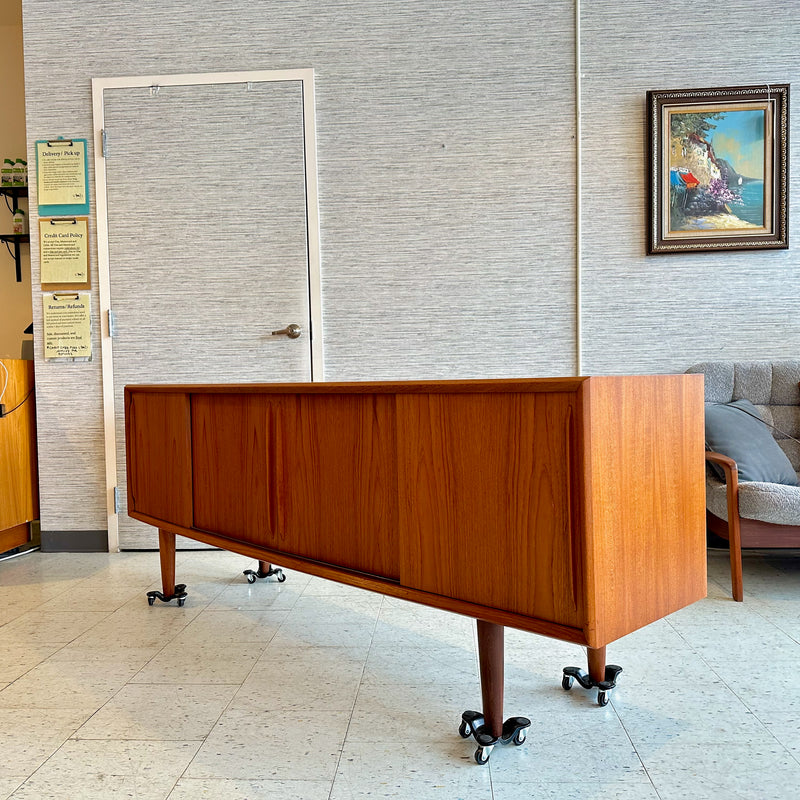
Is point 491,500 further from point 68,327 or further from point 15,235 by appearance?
point 15,235

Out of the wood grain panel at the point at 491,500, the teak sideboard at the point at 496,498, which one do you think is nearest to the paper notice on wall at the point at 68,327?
the teak sideboard at the point at 496,498

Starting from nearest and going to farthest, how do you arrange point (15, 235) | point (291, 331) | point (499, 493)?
point (499, 493), point (291, 331), point (15, 235)

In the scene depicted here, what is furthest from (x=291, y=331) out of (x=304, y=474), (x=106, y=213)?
(x=304, y=474)

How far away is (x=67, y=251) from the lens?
3.55 metres

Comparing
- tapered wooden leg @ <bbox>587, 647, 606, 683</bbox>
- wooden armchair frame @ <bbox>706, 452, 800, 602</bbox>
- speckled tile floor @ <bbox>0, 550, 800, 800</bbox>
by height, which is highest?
wooden armchair frame @ <bbox>706, 452, 800, 602</bbox>

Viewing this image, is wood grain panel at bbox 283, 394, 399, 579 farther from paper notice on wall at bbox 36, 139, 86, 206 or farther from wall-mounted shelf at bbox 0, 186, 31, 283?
wall-mounted shelf at bbox 0, 186, 31, 283

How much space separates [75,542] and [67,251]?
144cm

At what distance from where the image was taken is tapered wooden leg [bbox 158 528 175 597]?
2596mm

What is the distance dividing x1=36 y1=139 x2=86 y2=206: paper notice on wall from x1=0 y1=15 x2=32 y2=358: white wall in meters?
0.99

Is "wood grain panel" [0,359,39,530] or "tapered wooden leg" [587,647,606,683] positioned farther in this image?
"wood grain panel" [0,359,39,530]

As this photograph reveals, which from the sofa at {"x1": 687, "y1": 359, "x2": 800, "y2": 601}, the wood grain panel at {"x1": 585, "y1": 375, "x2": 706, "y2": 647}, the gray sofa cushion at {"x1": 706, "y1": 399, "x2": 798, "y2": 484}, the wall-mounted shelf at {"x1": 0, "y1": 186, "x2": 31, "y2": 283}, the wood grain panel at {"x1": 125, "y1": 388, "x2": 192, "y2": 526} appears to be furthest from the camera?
the wall-mounted shelf at {"x1": 0, "y1": 186, "x2": 31, "y2": 283}

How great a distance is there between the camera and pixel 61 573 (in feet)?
10.4

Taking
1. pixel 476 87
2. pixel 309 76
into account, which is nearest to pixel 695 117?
pixel 476 87

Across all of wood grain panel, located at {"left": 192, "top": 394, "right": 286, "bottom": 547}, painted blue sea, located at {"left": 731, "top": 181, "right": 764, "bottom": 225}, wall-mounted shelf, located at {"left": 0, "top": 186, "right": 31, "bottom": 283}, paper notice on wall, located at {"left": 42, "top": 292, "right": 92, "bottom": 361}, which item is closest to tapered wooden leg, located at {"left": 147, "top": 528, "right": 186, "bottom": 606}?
wood grain panel, located at {"left": 192, "top": 394, "right": 286, "bottom": 547}
